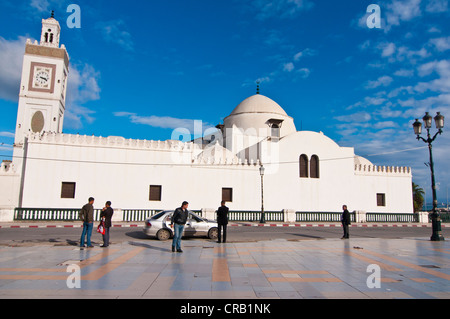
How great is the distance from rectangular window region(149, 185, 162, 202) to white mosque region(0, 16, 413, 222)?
76 mm

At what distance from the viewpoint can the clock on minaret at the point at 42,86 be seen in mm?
32562

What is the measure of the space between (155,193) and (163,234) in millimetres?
12318

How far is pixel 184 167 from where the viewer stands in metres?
24.4

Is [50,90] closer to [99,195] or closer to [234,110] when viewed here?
[99,195]

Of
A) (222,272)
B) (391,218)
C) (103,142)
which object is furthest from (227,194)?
(222,272)

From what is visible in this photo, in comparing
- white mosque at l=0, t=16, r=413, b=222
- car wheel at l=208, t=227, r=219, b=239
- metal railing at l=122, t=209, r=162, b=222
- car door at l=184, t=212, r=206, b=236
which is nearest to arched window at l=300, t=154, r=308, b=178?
white mosque at l=0, t=16, r=413, b=222

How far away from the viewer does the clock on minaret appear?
3256 cm

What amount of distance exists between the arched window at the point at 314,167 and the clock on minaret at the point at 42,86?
2592cm

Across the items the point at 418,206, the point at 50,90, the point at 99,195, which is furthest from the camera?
the point at 418,206

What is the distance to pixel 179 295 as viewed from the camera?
4.78 meters

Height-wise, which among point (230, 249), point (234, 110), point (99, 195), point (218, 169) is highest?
point (234, 110)

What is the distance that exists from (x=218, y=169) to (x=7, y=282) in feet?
65.1
